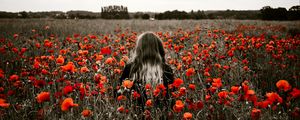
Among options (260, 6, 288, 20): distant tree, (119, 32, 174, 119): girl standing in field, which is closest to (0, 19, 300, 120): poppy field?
(119, 32, 174, 119): girl standing in field

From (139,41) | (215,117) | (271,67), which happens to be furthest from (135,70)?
(271,67)

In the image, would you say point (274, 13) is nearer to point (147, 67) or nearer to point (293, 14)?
point (293, 14)

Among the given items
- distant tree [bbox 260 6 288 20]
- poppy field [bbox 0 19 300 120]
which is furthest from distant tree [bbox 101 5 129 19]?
poppy field [bbox 0 19 300 120]

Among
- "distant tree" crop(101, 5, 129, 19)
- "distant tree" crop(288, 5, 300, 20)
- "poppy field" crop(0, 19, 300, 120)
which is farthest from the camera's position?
"distant tree" crop(101, 5, 129, 19)

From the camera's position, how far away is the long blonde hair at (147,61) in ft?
10.00

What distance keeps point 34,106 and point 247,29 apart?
9106mm

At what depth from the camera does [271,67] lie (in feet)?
14.3

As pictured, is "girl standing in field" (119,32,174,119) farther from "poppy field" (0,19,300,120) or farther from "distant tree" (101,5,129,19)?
"distant tree" (101,5,129,19)

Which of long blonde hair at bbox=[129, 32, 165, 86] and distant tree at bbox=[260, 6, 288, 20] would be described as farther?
distant tree at bbox=[260, 6, 288, 20]

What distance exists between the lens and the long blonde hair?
3.05m

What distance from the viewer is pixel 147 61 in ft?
10.5

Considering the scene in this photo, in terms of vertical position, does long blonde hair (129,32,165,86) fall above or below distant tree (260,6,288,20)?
below

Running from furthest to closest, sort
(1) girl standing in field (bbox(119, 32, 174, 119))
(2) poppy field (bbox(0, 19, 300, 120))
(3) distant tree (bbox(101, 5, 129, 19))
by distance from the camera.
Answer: (3) distant tree (bbox(101, 5, 129, 19)) < (1) girl standing in field (bbox(119, 32, 174, 119)) < (2) poppy field (bbox(0, 19, 300, 120))

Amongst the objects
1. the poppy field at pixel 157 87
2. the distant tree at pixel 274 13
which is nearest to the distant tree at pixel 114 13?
the distant tree at pixel 274 13
